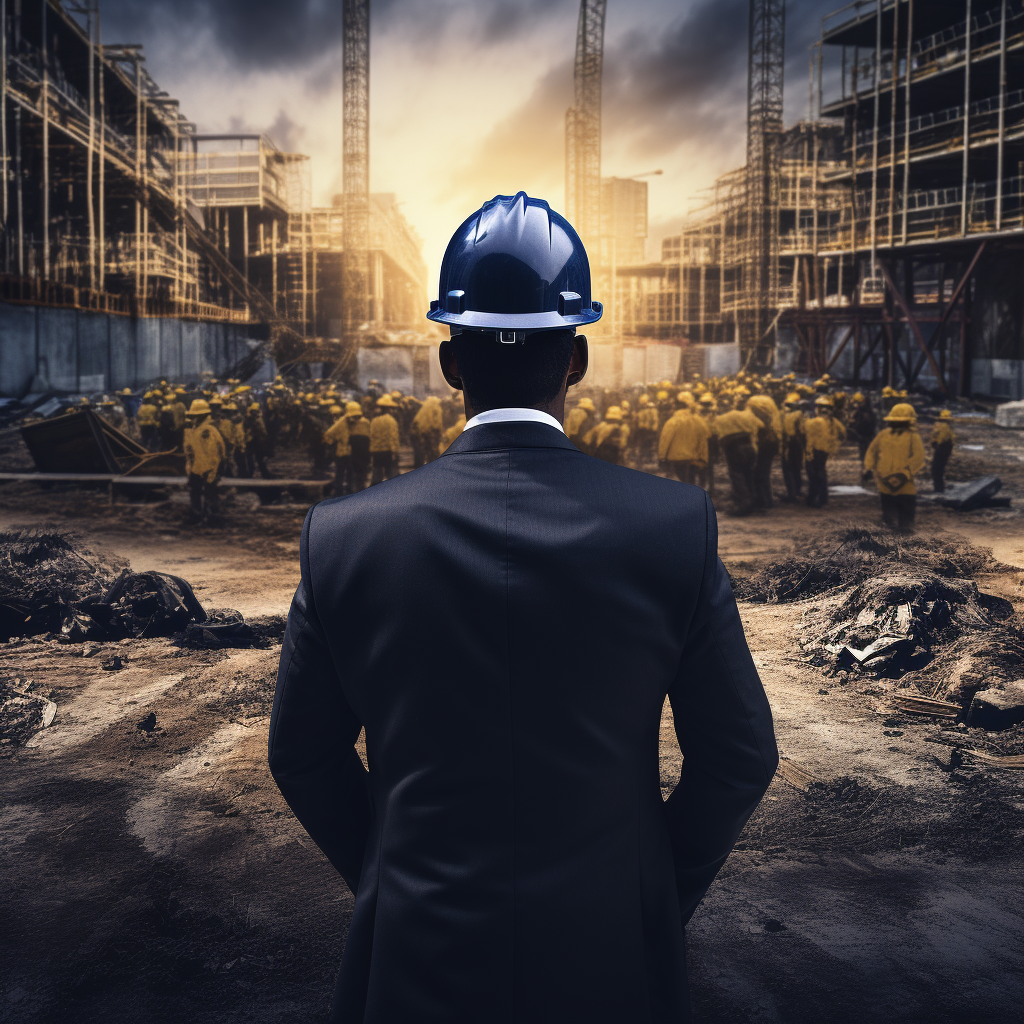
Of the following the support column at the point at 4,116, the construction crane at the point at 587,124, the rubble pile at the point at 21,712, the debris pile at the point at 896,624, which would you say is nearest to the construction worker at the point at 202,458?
the rubble pile at the point at 21,712

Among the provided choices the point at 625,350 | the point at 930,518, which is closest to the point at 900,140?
the point at 625,350

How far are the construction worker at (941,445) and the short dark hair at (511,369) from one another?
1518 cm

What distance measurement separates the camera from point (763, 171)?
1917 inches

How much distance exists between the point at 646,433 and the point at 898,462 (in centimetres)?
901

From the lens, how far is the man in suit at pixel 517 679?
1309 mm

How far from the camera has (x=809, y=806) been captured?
5.16 meters

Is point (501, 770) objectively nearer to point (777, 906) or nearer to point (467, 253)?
point (467, 253)

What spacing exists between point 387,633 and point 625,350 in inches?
1624

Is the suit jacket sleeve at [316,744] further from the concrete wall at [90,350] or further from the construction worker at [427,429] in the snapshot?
the concrete wall at [90,350]

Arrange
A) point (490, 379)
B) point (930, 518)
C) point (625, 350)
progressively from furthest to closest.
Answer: point (625, 350)
point (930, 518)
point (490, 379)

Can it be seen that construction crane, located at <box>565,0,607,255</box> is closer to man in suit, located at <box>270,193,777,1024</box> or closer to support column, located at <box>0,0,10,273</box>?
support column, located at <box>0,0,10,273</box>

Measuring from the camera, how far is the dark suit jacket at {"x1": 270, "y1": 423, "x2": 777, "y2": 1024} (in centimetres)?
131

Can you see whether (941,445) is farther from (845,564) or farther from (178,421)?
(178,421)

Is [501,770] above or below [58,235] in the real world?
below
